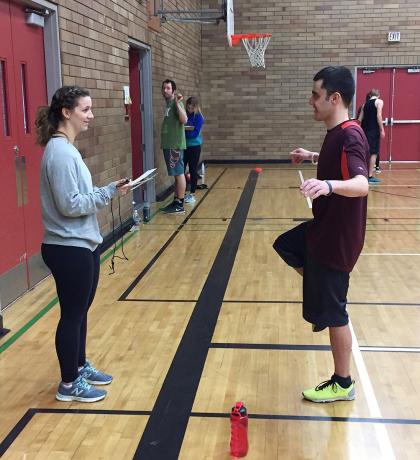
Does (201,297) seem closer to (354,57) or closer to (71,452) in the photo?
(71,452)

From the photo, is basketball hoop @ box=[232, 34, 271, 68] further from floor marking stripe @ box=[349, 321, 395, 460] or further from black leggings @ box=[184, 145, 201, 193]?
floor marking stripe @ box=[349, 321, 395, 460]

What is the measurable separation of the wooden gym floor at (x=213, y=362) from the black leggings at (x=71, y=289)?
0.29 meters

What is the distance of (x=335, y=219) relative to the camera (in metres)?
2.72


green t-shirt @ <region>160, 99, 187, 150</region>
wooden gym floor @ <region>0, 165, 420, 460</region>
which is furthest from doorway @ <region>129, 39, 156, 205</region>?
wooden gym floor @ <region>0, 165, 420, 460</region>

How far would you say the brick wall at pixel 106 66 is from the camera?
5617 mm

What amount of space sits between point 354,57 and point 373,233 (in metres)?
8.00

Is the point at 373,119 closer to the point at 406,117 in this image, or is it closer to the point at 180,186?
the point at 406,117

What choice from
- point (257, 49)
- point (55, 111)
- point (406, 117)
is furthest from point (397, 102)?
point (55, 111)

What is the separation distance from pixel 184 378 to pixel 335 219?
1316mm

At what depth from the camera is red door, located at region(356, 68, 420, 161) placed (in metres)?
13.7

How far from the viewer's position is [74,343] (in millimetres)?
2994

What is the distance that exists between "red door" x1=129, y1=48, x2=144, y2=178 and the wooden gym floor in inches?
104

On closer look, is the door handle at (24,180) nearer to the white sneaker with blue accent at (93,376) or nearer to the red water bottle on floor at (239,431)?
the white sneaker with blue accent at (93,376)

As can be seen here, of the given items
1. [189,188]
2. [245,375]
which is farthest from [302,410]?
[189,188]
